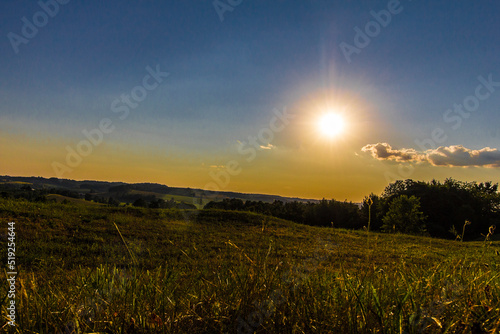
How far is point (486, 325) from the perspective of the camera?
4.71 feet

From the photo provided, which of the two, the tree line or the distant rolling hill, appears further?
the tree line

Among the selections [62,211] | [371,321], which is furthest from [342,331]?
[62,211]

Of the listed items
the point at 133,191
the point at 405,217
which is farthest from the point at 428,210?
the point at 133,191

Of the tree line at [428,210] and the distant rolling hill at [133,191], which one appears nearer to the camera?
the distant rolling hill at [133,191]

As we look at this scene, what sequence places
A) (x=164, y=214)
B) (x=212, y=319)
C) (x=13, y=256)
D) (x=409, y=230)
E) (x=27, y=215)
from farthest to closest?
(x=409, y=230) → (x=164, y=214) → (x=27, y=215) → (x=13, y=256) → (x=212, y=319)

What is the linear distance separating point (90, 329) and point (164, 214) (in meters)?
12.6

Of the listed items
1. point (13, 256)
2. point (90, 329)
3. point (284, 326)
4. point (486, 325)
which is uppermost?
point (486, 325)

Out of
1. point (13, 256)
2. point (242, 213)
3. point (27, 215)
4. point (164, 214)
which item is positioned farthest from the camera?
point (242, 213)

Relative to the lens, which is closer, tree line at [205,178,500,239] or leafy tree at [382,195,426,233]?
leafy tree at [382,195,426,233]

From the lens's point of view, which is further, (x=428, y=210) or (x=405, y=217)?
(x=428, y=210)

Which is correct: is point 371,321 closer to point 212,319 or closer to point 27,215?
point 212,319

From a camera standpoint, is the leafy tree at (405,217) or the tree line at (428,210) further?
the tree line at (428,210)

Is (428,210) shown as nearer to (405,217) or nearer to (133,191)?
(405,217)

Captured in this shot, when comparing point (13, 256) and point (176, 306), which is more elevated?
point (176, 306)
